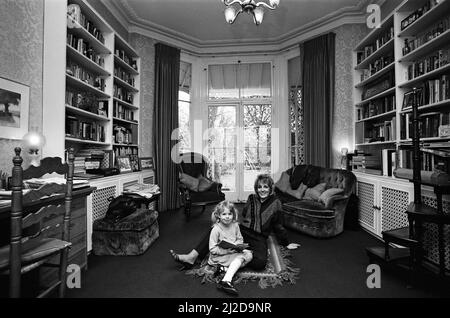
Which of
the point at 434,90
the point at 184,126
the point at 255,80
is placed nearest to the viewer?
the point at 434,90

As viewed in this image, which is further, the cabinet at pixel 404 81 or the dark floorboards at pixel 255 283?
the cabinet at pixel 404 81

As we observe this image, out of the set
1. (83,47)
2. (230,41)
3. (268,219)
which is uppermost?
(230,41)

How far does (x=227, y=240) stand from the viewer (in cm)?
202

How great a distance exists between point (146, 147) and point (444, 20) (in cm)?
411

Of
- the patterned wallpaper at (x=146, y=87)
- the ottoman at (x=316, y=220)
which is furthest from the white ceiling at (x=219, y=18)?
the ottoman at (x=316, y=220)

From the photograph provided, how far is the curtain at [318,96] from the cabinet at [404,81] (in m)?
0.41

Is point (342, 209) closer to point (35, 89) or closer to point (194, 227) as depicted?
point (194, 227)

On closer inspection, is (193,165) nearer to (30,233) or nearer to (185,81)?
(185,81)

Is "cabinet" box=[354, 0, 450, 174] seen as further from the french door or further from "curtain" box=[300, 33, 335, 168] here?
the french door

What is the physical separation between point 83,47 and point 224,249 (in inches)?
105

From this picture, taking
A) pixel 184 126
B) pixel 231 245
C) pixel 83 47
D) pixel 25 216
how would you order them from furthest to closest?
pixel 184 126 → pixel 83 47 → pixel 231 245 → pixel 25 216

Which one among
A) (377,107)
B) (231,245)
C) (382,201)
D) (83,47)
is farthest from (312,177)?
(83,47)

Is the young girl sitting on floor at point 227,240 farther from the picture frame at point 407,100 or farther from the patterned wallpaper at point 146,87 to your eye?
the patterned wallpaper at point 146,87

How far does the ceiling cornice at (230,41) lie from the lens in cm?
364
